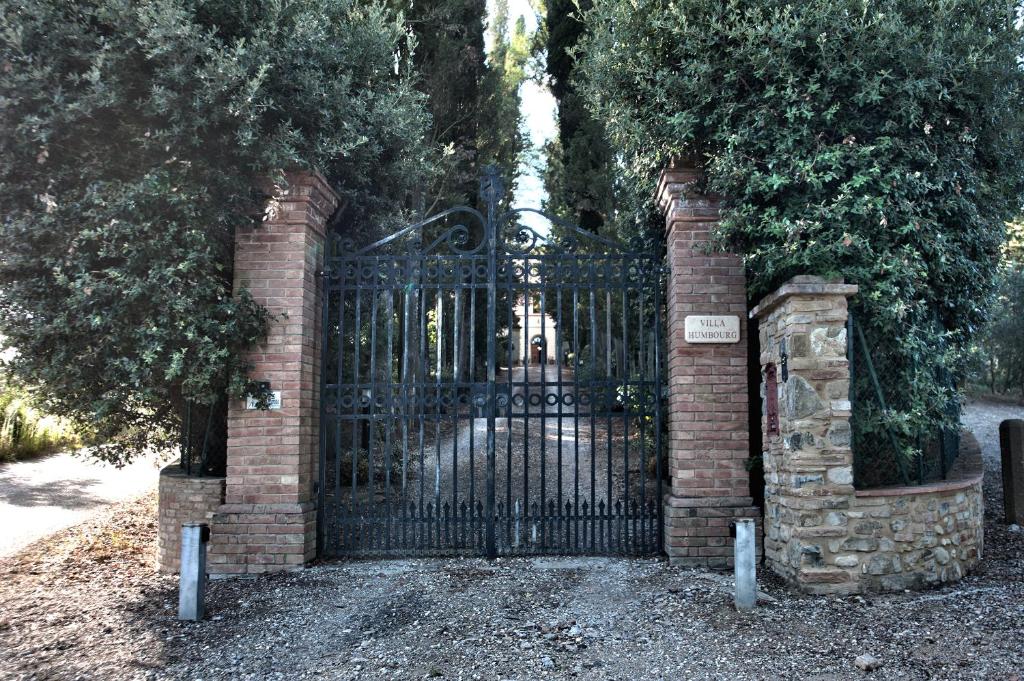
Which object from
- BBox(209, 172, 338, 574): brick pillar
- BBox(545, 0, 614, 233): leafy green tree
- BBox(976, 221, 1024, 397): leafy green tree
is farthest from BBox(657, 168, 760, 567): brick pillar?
BBox(976, 221, 1024, 397): leafy green tree

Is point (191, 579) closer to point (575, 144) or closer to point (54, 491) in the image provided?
point (54, 491)

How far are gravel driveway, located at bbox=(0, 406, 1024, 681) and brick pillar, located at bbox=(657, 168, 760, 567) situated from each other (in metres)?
0.33

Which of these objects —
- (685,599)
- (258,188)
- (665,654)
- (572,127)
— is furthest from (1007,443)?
(572,127)

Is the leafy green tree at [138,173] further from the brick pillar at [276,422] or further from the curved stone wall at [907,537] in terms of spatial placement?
the curved stone wall at [907,537]

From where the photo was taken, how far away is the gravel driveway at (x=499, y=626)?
366 centimetres

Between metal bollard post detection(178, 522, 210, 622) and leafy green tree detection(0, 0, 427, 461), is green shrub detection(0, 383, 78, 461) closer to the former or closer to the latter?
leafy green tree detection(0, 0, 427, 461)

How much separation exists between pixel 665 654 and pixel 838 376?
84.6 inches

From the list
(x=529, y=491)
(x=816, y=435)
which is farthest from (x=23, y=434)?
(x=816, y=435)

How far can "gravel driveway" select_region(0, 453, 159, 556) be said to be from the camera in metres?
7.26

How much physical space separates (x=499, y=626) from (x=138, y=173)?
4.12 meters

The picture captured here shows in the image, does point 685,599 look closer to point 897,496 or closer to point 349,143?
point 897,496

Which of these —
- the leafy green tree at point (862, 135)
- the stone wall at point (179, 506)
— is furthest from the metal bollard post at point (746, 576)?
the stone wall at point (179, 506)

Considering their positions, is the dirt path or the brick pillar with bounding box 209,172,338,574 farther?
the dirt path

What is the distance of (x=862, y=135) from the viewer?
4.96 m
